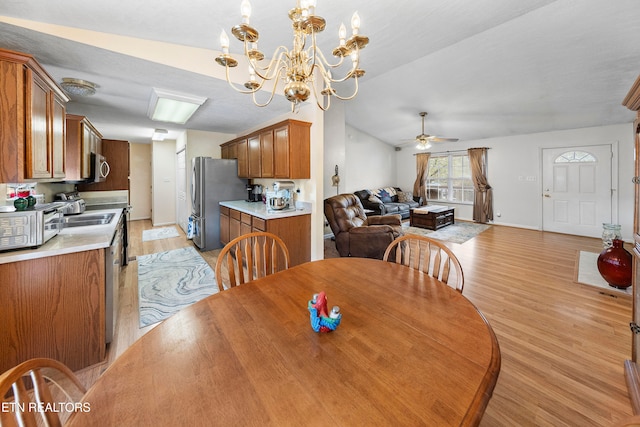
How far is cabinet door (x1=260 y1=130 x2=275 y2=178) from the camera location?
3.57m

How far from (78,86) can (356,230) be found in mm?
3563

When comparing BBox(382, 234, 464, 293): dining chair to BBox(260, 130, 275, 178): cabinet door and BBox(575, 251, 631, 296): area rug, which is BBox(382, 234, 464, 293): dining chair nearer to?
BBox(260, 130, 275, 178): cabinet door

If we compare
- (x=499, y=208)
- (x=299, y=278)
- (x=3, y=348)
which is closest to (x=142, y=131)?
(x=3, y=348)

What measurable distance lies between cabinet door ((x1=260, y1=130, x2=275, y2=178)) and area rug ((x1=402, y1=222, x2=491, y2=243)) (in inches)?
133

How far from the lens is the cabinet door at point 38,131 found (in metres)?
1.54

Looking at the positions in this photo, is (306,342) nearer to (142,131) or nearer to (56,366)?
(56,366)

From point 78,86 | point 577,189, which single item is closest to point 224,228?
point 78,86

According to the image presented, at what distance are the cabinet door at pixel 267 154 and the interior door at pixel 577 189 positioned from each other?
6421 mm

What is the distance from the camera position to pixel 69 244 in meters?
1.75

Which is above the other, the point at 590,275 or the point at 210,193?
the point at 210,193

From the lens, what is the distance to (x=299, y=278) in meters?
1.46

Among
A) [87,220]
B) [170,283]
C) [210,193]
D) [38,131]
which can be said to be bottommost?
[170,283]

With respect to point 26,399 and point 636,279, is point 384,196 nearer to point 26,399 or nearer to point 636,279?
point 636,279

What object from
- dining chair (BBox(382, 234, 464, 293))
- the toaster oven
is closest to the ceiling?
the toaster oven
